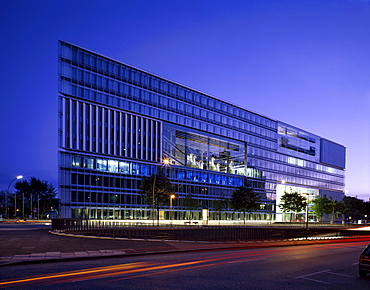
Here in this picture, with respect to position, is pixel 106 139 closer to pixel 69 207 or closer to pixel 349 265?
pixel 69 207

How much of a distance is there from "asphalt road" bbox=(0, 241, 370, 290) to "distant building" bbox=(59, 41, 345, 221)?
51410 mm

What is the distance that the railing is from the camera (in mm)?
32250

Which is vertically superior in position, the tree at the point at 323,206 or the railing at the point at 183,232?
the railing at the point at 183,232

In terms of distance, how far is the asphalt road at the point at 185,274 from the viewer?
460 inches

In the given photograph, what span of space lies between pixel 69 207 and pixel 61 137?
42.2 feet

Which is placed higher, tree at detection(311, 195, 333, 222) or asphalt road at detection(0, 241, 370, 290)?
asphalt road at detection(0, 241, 370, 290)

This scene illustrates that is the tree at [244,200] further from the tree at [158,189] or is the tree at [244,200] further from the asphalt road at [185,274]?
the asphalt road at [185,274]

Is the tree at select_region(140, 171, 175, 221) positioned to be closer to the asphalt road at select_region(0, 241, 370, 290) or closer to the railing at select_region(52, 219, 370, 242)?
the railing at select_region(52, 219, 370, 242)

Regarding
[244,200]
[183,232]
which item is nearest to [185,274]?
[183,232]

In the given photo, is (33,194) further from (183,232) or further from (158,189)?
(183,232)

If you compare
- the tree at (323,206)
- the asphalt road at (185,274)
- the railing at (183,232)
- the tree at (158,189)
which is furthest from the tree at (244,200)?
the asphalt road at (185,274)

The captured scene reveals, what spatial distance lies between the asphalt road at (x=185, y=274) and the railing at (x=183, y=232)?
495 inches

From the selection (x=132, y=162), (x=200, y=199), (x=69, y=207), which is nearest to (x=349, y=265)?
(x=69, y=207)

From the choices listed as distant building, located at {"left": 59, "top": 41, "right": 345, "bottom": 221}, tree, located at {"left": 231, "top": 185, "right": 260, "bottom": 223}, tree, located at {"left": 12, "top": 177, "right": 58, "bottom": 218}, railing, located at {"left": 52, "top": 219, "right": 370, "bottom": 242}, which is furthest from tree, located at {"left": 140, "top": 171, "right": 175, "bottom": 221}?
tree, located at {"left": 12, "top": 177, "right": 58, "bottom": 218}
